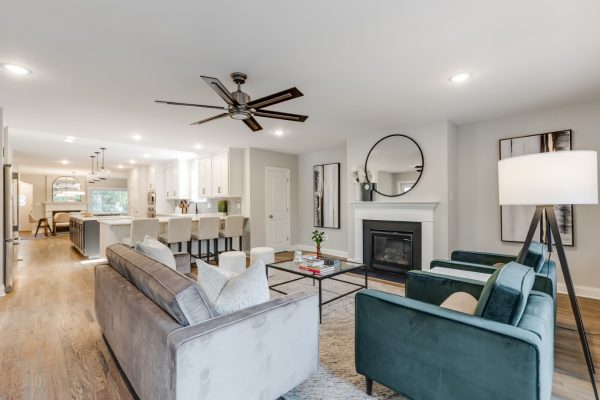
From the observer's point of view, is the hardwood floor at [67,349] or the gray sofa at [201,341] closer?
the gray sofa at [201,341]

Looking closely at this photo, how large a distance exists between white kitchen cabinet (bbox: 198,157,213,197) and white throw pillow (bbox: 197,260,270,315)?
212 inches

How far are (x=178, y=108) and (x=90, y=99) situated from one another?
93cm

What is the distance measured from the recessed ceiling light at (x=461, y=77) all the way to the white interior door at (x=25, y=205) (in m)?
14.5

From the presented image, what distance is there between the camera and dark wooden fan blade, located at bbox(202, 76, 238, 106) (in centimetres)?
214

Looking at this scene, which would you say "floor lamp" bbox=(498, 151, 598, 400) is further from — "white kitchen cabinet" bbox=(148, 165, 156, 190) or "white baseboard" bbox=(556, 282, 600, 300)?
"white kitchen cabinet" bbox=(148, 165, 156, 190)

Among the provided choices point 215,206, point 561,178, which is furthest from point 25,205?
point 561,178

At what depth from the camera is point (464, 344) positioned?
4.30ft

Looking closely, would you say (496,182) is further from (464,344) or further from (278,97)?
(464,344)

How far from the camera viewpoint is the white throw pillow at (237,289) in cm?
155

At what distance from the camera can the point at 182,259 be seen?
3529 mm

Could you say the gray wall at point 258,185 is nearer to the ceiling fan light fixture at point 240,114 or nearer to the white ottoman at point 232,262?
the white ottoman at point 232,262

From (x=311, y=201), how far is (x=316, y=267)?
150 inches

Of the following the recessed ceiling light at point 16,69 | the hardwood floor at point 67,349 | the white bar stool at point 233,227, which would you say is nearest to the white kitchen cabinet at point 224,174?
the white bar stool at point 233,227

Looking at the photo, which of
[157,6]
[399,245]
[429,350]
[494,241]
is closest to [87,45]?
[157,6]
